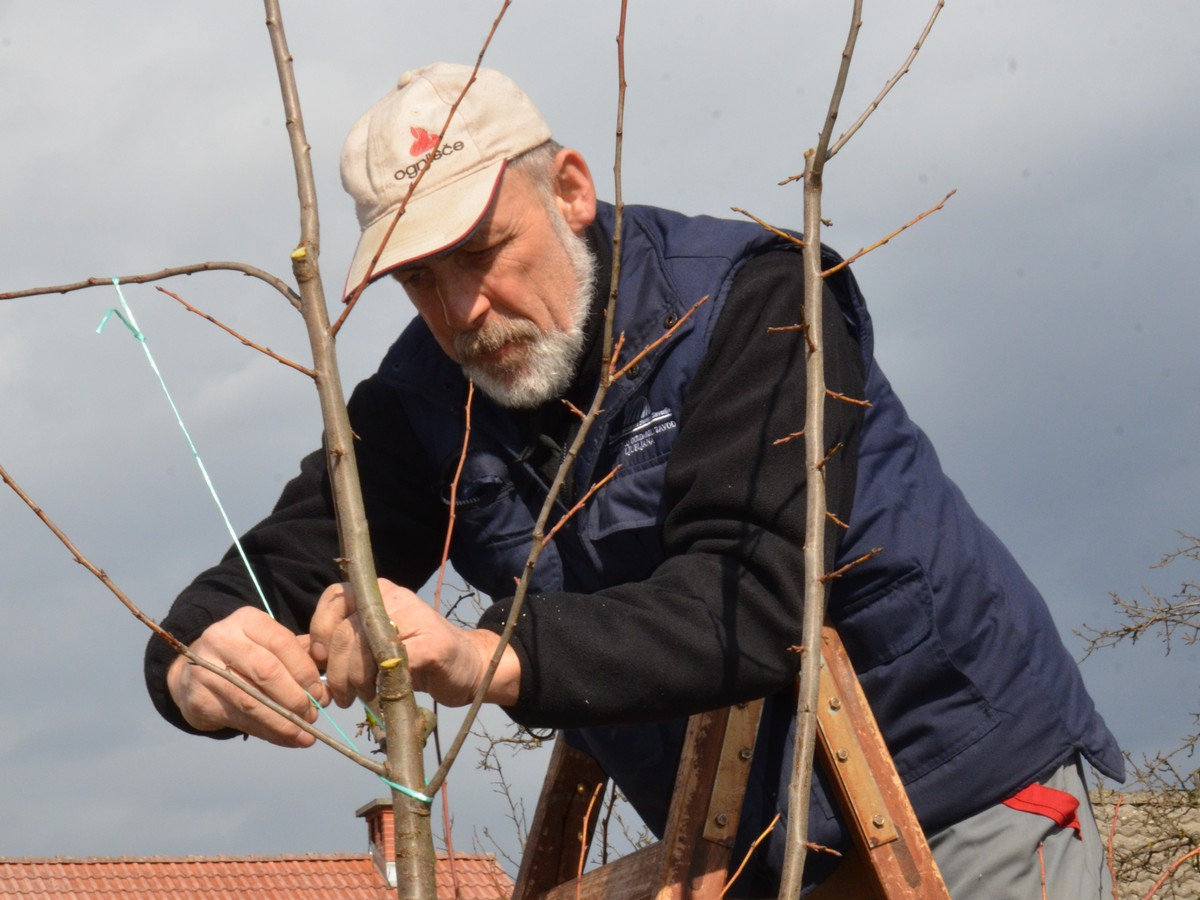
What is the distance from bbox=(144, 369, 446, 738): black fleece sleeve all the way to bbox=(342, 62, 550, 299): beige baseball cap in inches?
16.1

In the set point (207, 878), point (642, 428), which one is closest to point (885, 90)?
point (642, 428)

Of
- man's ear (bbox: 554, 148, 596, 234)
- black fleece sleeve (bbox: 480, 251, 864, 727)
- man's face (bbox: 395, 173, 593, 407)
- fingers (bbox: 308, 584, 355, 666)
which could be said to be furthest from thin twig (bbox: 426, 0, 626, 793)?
man's ear (bbox: 554, 148, 596, 234)

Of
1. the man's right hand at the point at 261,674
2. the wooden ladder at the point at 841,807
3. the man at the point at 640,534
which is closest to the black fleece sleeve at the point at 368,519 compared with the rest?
the man at the point at 640,534

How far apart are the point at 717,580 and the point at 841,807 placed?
0.45 meters

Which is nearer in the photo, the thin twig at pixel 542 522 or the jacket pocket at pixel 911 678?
the thin twig at pixel 542 522

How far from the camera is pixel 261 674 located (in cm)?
204

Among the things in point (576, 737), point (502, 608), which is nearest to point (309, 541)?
point (576, 737)

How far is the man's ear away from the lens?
2.98 metres

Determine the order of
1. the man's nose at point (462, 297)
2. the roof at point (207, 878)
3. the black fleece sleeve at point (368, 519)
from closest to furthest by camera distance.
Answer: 1. the man's nose at point (462, 297)
2. the black fleece sleeve at point (368, 519)
3. the roof at point (207, 878)

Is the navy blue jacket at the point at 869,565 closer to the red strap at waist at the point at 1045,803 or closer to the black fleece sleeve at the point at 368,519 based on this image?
the red strap at waist at the point at 1045,803

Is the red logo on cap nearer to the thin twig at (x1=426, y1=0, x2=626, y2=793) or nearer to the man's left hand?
the thin twig at (x1=426, y1=0, x2=626, y2=793)

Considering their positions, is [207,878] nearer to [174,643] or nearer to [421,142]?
[421,142]

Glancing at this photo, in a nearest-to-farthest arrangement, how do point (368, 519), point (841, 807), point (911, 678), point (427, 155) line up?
point (841, 807), point (911, 678), point (427, 155), point (368, 519)

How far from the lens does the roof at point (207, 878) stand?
13844 millimetres
